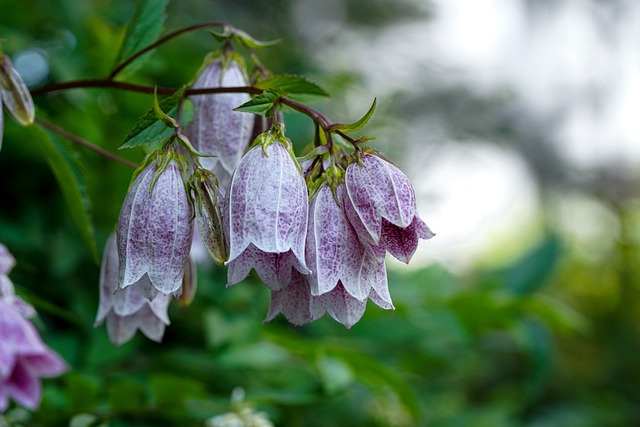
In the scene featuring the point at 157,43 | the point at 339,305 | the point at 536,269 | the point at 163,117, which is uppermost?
the point at 536,269

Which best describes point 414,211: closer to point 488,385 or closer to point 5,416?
point 5,416

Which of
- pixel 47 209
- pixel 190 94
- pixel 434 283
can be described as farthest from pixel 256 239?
pixel 434 283

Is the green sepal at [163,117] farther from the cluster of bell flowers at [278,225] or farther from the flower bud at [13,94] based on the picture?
the flower bud at [13,94]

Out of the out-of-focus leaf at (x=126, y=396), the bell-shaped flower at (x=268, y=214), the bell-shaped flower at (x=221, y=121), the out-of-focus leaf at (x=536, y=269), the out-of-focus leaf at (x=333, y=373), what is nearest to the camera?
the bell-shaped flower at (x=268, y=214)

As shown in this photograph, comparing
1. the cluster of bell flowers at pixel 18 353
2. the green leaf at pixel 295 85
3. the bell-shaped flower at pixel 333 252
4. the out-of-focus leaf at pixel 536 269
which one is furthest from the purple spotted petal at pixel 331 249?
the out-of-focus leaf at pixel 536 269

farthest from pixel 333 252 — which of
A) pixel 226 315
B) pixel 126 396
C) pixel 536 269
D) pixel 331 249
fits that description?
pixel 536 269

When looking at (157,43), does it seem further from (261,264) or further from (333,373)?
(333,373)

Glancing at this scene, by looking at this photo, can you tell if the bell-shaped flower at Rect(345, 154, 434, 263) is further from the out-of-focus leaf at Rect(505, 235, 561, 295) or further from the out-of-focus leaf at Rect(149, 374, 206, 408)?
the out-of-focus leaf at Rect(505, 235, 561, 295)
